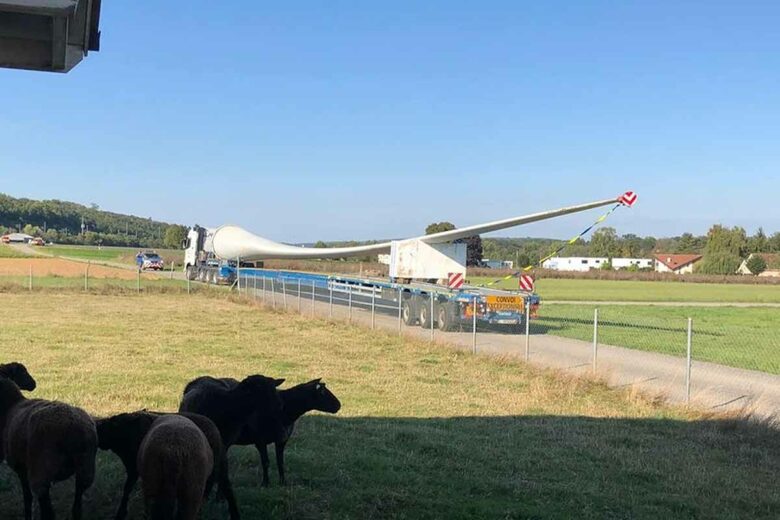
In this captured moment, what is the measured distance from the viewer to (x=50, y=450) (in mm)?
5270

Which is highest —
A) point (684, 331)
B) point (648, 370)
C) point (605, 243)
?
point (605, 243)

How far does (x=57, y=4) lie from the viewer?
15.0ft

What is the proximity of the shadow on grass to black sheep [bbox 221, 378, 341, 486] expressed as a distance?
29 centimetres

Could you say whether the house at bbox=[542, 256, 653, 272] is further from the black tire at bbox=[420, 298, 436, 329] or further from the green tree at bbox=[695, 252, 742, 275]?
the black tire at bbox=[420, 298, 436, 329]

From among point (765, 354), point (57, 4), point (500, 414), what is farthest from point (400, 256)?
point (57, 4)

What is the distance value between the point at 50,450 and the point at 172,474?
44.0 inches

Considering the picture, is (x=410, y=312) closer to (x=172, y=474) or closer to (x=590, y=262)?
(x=172, y=474)

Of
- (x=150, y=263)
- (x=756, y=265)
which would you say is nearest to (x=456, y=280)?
(x=150, y=263)

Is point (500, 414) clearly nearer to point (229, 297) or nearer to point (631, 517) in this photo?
point (631, 517)

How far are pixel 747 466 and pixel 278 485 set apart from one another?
5.58 metres

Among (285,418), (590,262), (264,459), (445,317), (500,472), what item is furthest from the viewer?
(590,262)

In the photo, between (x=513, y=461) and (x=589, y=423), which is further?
(x=589, y=423)

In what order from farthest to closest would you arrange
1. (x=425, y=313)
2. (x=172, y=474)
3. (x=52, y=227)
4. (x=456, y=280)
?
(x=52, y=227)
(x=425, y=313)
(x=456, y=280)
(x=172, y=474)

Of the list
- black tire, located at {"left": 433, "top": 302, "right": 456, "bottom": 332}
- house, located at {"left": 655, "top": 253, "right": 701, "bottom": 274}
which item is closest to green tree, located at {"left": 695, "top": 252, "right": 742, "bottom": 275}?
house, located at {"left": 655, "top": 253, "right": 701, "bottom": 274}
